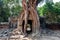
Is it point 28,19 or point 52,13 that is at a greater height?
point 52,13

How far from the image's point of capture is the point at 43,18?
495 inches

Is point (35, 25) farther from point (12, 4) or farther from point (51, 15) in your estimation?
point (12, 4)

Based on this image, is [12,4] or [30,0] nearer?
[30,0]

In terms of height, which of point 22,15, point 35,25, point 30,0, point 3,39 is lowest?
point 3,39

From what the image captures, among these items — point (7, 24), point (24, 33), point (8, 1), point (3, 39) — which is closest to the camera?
point (3, 39)

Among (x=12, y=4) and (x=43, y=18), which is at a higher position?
(x=12, y=4)

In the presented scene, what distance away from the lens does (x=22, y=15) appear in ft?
31.9

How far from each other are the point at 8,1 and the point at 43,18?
12.4ft

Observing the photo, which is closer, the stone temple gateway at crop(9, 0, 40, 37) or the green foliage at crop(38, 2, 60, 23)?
the stone temple gateway at crop(9, 0, 40, 37)

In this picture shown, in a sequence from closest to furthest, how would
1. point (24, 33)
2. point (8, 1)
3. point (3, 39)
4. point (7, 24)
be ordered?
point (3, 39), point (24, 33), point (7, 24), point (8, 1)

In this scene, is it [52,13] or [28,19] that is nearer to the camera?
[28,19]

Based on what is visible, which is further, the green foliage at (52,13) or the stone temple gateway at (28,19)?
the green foliage at (52,13)

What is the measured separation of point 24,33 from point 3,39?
1.51m

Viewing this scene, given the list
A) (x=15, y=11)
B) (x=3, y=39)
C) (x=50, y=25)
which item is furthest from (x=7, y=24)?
(x=3, y=39)
